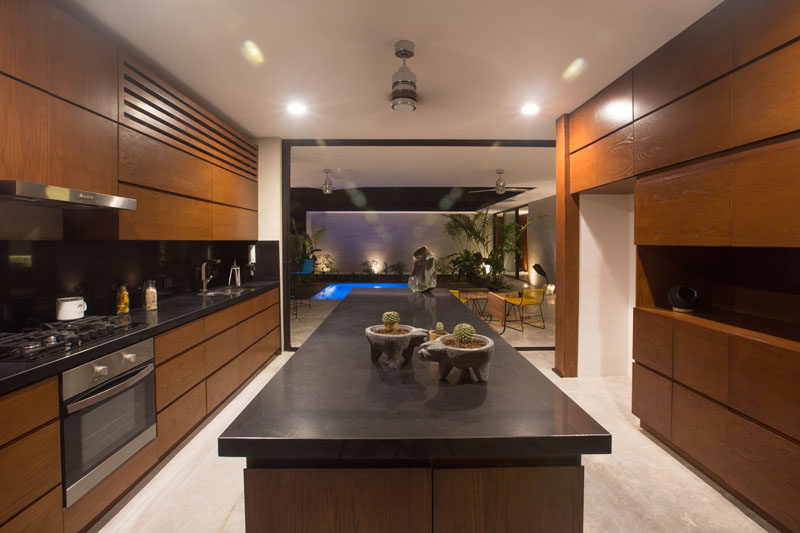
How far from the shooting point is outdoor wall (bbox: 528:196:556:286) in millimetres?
10179

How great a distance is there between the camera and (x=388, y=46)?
2580 millimetres

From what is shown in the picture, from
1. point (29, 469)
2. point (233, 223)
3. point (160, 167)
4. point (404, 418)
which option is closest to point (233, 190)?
point (233, 223)

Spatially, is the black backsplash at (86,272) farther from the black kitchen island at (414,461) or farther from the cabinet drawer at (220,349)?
the black kitchen island at (414,461)

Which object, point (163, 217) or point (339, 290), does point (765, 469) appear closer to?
point (163, 217)

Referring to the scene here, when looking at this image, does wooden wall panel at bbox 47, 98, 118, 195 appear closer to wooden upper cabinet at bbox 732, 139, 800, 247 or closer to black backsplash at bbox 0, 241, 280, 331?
black backsplash at bbox 0, 241, 280, 331

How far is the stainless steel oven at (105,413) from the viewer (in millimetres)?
1694

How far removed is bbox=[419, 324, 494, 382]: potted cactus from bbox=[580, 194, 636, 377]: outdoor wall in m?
3.04

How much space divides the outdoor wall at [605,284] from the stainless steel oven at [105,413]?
12.2ft

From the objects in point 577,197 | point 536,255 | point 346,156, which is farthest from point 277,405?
point 536,255

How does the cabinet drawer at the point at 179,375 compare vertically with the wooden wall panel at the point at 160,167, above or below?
below

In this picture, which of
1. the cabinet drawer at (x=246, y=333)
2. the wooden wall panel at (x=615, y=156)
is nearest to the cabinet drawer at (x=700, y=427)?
the wooden wall panel at (x=615, y=156)

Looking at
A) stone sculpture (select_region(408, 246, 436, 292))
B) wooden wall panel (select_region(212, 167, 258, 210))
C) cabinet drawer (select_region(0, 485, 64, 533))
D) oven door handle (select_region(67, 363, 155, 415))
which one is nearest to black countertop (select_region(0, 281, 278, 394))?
oven door handle (select_region(67, 363, 155, 415))

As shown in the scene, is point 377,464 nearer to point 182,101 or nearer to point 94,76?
point 94,76

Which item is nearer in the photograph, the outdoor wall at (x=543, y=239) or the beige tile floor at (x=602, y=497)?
the beige tile floor at (x=602, y=497)
